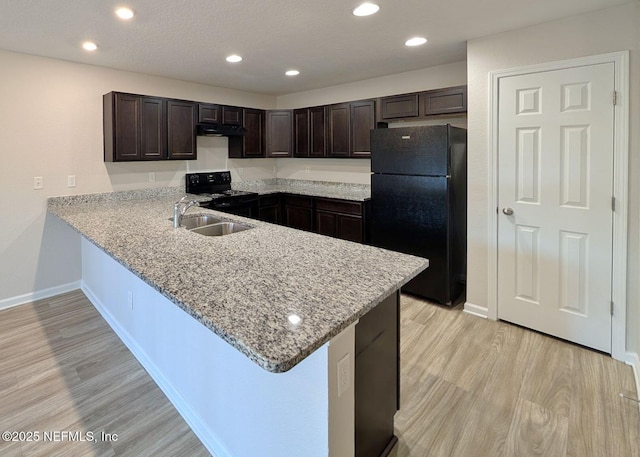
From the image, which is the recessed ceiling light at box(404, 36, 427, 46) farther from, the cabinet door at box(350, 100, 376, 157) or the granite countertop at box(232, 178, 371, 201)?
the granite countertop at box(232, 178, 371, 201)

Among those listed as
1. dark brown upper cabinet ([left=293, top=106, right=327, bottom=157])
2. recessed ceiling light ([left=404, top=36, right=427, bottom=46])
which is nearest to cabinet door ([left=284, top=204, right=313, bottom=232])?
dark brown upper cabinet ([left=293, top=106, right=327, bottom=157])

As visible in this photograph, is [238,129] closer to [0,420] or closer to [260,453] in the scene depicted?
[0,420]

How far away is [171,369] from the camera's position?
6.95 feet

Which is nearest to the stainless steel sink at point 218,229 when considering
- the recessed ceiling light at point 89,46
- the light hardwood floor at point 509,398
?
the light hardwood floor at point 509,398

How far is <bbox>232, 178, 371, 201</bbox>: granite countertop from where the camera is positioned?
452cm

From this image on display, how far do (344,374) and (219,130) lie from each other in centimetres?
393

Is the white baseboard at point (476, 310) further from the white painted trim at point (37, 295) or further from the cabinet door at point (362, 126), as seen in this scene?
the white painted trim at point (37, 295)

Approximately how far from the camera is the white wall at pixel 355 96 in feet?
12.6

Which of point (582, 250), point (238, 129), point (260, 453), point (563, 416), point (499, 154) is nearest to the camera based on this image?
point (260, 453)

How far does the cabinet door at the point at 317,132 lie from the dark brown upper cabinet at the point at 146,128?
1498 millimetres

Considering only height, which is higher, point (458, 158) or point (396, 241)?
point (458, 158)

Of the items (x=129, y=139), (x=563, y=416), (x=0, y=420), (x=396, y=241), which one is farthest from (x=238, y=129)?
(x=563, y=416)

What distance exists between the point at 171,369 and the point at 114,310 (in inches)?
46.8

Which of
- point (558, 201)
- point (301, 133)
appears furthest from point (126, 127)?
point (558, 201)
